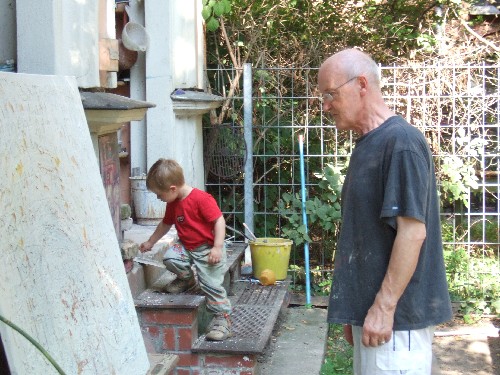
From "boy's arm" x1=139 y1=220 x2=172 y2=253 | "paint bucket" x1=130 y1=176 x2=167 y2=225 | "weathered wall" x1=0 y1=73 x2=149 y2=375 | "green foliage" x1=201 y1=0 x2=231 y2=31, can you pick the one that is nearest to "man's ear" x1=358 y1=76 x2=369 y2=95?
"weathered wall" x1=0 y1=73 x2=149 y2=375

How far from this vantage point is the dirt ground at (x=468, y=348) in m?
6.10

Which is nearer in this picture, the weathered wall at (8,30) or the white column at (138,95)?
the weathered wall at (8,30)

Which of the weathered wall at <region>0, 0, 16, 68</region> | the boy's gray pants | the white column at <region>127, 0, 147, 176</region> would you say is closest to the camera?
the weathered wall at <region>0, 0, 16, 68</region>

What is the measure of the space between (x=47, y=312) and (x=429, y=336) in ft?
4.57

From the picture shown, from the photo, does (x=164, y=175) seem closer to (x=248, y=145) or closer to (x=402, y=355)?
(x=402, y=355)

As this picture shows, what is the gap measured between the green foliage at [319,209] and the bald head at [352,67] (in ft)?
14.1

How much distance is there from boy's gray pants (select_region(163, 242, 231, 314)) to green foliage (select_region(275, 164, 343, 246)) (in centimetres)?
207

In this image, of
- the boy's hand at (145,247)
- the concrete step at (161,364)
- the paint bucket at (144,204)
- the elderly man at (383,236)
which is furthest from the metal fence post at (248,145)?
the elderly man at (383,236)

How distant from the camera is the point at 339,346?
20.9 feet

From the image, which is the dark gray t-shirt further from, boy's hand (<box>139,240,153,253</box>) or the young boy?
boy's hand (<box>139,240,153,253</box>)

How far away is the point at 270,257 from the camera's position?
22.4 feet

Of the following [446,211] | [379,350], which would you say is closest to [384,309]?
[379,350]

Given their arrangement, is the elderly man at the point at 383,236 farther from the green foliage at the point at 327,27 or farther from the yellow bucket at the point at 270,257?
the green foliage at the point at 327,27

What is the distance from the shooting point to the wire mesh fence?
24.3 feet
